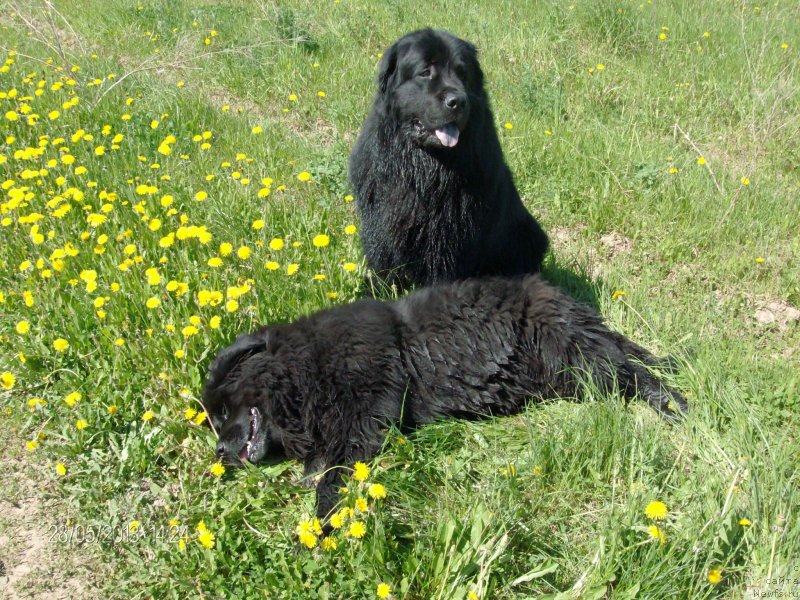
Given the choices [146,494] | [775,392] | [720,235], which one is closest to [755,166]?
[720,235]

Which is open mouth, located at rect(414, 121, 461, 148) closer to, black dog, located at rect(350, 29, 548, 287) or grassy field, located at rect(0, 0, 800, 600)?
black dog, located at rect(350, 29, 548, 287)

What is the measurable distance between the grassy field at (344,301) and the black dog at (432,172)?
13.2 inches

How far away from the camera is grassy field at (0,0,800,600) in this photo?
2.30 m

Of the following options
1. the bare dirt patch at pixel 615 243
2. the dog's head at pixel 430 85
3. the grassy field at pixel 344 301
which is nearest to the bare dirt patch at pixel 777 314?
the grassy field at pixel 344 301

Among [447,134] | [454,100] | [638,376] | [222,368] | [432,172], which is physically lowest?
[638,376]

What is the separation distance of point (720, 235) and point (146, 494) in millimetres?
3934

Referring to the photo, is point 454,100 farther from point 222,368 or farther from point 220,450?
point 220,450

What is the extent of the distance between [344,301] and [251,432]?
1063mm

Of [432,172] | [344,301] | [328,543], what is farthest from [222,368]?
[432,172]

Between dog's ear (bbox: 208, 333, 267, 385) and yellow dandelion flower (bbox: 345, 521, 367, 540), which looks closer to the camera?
yellow dandelion flower (bbox: 345, 521, 367, 540)

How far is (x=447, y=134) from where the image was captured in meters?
3.50

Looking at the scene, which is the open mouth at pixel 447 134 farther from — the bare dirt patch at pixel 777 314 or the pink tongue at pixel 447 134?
the bare dirt patch at pixel 777 314

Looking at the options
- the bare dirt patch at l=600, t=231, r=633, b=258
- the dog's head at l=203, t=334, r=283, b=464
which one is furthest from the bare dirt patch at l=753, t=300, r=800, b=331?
the dog's head at l=203, t=334, r=283, b=464

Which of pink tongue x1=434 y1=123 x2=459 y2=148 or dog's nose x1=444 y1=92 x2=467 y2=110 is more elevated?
dog's nose x1=444 y1=92 x2=467 y2=110
